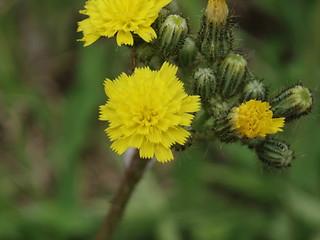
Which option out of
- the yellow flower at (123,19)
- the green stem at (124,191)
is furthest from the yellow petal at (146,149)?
the yellow flower at (123,19)

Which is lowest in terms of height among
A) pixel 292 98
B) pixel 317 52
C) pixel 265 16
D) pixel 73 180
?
pixel 292 98

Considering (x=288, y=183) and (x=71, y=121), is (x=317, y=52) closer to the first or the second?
(x=288, y=183)

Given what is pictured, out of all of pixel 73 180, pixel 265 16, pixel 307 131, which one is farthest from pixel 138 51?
pixel 265 16

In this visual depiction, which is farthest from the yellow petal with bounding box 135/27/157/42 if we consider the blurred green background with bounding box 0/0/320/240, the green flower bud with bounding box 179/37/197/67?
the blurred green background with bounding box 0/0/320/240

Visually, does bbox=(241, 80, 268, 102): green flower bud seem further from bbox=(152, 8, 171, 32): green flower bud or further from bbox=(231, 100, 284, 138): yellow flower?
bbox=(152, 8, 171, 32): green flower bud

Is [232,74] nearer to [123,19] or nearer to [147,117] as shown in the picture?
[147,117]

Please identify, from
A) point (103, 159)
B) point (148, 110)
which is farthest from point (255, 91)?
point (103, 159)
